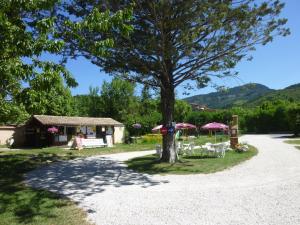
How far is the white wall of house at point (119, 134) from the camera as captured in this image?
43019mm

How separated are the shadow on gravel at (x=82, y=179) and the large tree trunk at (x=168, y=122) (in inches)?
93.4

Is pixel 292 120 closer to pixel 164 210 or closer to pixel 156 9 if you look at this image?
pixel 156 9

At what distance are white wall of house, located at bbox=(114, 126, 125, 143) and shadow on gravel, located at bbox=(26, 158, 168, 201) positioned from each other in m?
25.4

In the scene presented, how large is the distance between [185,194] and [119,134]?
33700 millimetres

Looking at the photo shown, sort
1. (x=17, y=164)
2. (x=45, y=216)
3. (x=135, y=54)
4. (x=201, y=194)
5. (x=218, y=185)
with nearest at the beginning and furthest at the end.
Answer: (x=45, y=216) → (x=201, y=194) → (x=218, y=185) → (x=135, y=54) → (x=17, y=164)

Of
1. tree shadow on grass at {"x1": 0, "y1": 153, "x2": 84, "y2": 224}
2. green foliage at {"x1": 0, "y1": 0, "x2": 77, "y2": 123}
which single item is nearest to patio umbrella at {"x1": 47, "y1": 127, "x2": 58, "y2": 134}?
tree shadow on grass at {"x1": 0, "y1": 153, "x2": 84, "y2": 224}

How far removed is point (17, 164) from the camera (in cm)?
1838

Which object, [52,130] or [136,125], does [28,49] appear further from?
[136,125]

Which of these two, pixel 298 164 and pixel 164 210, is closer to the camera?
pixel 164 210

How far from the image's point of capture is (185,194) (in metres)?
10.4

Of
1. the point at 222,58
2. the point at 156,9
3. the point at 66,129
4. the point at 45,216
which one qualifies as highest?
the point at 156,9

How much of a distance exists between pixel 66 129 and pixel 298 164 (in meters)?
26.3

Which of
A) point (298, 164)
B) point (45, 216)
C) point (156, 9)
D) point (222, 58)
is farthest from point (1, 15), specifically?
point (298, 164)

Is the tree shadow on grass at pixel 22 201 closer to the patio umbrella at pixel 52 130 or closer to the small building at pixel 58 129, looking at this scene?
the patio umbrella at pixel 52 130
